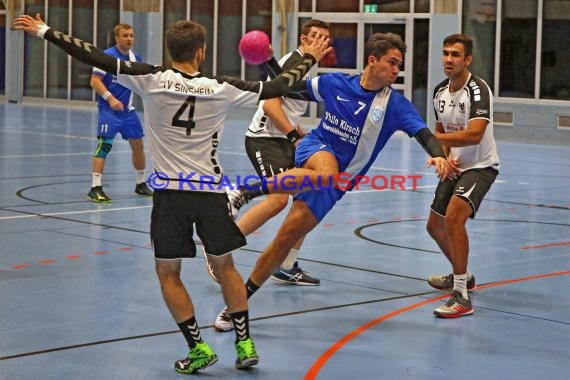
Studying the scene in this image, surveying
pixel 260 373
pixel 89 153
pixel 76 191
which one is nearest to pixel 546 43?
pixel 89 153

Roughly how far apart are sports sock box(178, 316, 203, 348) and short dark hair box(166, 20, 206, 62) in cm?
149

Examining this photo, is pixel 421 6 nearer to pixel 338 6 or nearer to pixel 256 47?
pixel 338 6

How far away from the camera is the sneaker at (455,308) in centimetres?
734

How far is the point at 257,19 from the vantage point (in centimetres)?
2959

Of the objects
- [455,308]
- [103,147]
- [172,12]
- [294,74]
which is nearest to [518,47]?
[172,12]

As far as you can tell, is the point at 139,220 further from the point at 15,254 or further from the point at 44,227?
the point at 15,254

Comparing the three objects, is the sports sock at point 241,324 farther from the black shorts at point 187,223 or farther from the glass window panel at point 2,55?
the glass window panel at point 2,55

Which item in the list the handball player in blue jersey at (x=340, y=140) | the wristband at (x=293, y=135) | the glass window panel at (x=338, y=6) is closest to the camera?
the handball player in blue jersey at (x=340, y=140)

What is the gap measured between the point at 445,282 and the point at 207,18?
926 inches

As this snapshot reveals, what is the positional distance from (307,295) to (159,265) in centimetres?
229

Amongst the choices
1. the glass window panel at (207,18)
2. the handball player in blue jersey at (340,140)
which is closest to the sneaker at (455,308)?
the handball player in blue jersey at (340,140)

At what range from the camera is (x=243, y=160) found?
60.0 feet

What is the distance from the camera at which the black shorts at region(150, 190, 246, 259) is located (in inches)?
232

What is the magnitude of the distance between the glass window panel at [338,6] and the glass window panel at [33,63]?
10961 mm
